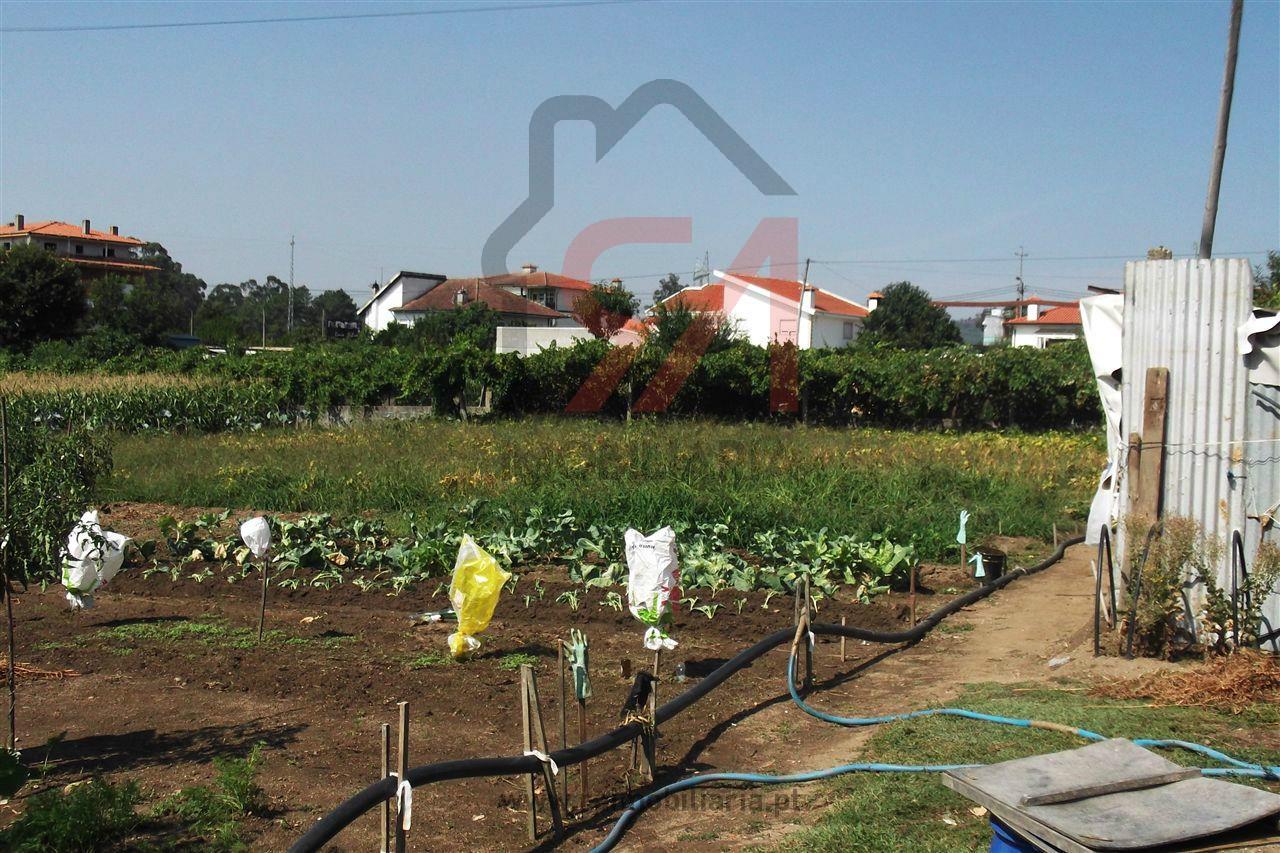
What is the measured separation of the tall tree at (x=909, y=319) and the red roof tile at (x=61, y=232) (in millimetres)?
53413

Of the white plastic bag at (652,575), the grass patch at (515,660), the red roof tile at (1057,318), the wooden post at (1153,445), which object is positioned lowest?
the grass patch at (515,660)

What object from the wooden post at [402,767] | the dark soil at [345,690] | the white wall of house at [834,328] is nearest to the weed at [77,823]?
the dark soil at [345,690]

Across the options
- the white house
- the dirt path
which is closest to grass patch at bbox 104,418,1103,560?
the dirt path

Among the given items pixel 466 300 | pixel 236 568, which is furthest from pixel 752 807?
pixel 466 300

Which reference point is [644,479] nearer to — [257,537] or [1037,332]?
[257,537]

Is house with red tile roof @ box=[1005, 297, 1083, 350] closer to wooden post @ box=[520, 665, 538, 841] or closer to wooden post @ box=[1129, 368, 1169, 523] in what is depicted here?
wooden post @ box=[1129, 368, 1169, 523]

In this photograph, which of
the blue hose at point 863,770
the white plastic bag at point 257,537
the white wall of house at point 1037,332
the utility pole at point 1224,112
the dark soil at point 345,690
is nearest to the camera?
the blue hose at point 863,770

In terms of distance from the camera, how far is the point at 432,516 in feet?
36.6

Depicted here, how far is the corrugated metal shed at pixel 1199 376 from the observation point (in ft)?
20.6

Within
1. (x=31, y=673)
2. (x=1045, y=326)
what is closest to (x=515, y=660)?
(x=31, y=673)

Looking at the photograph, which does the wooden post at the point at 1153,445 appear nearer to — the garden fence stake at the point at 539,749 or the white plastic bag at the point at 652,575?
the white plastic bag at the point at 652,575

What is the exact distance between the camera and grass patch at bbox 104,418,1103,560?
11039mm

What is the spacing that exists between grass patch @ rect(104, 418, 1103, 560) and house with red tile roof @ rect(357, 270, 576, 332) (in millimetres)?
40671

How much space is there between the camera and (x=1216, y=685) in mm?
5527
